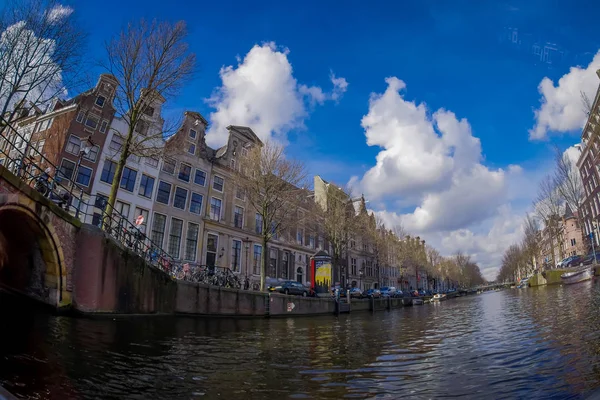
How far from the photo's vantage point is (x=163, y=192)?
112 ft

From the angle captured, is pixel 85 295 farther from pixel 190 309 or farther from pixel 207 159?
pixel 207 159

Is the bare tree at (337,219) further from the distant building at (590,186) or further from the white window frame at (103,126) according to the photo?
the distant building at (590,186)

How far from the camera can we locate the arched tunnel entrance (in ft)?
36.9

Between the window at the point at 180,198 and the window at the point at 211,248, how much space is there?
431 centimetres

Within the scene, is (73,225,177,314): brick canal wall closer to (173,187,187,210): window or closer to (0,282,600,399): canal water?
(0,282,600,399): canal water

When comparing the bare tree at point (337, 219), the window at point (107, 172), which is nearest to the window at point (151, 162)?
the window at point (107, 172)

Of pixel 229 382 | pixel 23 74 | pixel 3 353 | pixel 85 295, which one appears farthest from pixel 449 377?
pixel 23 74

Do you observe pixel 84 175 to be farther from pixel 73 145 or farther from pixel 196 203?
pixel 196 203

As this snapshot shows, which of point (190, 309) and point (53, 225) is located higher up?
point (53, 225)

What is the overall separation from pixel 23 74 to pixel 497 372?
76.2 feet

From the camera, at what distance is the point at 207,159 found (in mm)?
38781

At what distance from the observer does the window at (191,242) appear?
34562mm

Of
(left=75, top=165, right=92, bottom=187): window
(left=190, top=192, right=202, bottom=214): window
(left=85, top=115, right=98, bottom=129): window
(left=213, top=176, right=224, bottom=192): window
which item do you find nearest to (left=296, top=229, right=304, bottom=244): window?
(left=213, top=176, right=224, bottom=192): window

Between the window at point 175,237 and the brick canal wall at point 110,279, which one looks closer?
the brick canal wall at point 110,279
